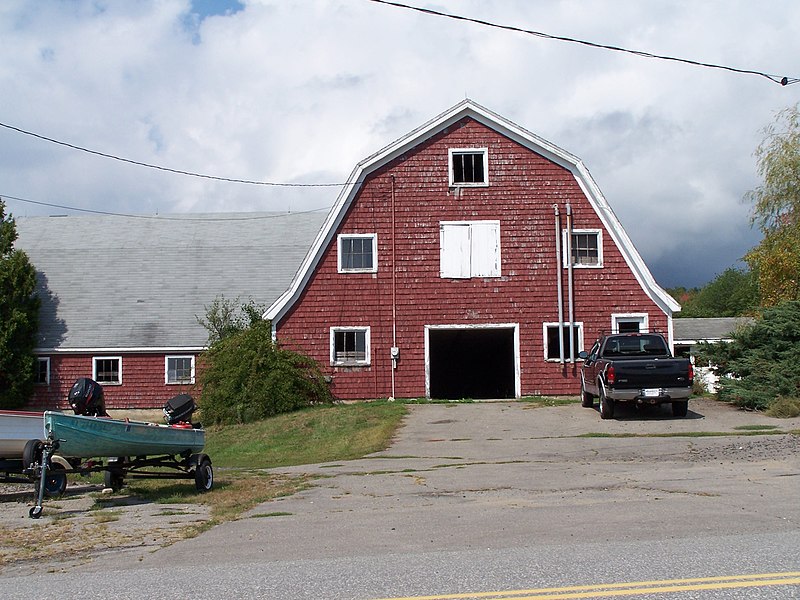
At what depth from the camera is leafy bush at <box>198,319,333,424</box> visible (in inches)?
1070

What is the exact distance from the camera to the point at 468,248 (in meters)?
28.8

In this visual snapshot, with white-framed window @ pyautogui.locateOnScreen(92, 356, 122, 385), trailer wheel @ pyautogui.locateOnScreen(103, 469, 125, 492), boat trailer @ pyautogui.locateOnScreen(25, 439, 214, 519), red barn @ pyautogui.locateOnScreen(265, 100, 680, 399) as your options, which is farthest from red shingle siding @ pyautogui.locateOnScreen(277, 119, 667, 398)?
trailer wheel @ pyautogui.locateOnScreen(103, 469, 125, 492)

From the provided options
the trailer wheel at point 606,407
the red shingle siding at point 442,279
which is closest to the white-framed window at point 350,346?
the red shingle siding at point 442,279

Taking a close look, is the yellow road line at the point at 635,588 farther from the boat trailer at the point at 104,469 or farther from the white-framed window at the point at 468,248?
the white-framed window at the point at 468,248

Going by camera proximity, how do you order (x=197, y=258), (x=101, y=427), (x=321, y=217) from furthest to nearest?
(x=321, y=217)
(x=197, y=258)
(x=101, y=427)

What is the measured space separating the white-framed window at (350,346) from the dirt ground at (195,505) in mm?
3535

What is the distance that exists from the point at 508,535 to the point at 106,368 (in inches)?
1146

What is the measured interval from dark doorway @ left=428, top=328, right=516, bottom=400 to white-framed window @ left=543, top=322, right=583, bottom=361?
342cm

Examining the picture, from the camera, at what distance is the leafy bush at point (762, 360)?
870 inches

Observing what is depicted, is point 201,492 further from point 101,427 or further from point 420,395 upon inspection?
point 420,395

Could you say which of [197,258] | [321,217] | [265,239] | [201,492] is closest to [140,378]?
[197,258]

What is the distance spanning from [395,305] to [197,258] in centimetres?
1472

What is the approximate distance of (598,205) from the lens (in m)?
28.8

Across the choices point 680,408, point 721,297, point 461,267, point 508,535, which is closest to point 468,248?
point 461,267
